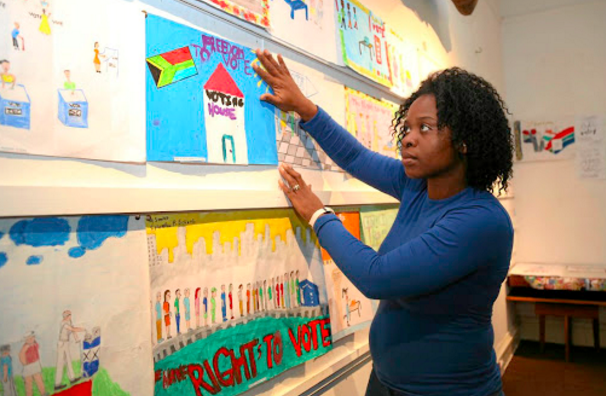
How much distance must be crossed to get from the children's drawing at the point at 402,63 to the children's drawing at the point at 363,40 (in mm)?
53

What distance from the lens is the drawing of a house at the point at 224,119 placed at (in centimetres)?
88

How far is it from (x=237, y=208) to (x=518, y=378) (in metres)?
2.75

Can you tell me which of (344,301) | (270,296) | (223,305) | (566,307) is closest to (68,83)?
(223,305)

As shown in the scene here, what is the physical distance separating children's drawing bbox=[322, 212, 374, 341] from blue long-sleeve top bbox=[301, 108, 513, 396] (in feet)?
0.60

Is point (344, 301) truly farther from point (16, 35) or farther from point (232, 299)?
point (16, 35)

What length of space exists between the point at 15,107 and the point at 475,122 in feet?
2.78

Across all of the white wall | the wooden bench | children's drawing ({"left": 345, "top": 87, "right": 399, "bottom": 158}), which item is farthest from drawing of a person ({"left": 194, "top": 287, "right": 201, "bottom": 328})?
the white wall

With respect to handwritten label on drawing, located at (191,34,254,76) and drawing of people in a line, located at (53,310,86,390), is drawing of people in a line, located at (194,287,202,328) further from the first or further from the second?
handwritten label on drawing, located at (191,34,254,76)

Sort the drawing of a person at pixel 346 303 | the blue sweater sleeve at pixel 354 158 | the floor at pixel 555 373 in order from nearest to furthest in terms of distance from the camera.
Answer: the blue sweater sleeve at pixel 354 158, the drawing of a person at pixel 346 303, the floor at pixel 555 373

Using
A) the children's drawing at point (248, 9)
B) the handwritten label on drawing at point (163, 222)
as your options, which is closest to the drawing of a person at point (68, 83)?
the handwritten label on drawing at point (163, 222)

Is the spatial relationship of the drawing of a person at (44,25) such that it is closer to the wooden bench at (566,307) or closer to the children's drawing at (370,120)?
the children's drawing at (370,120)

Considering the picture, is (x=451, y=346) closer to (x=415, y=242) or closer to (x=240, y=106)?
(x=415, y=242)

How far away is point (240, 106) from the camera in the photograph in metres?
0.95

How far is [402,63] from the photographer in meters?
1.73
